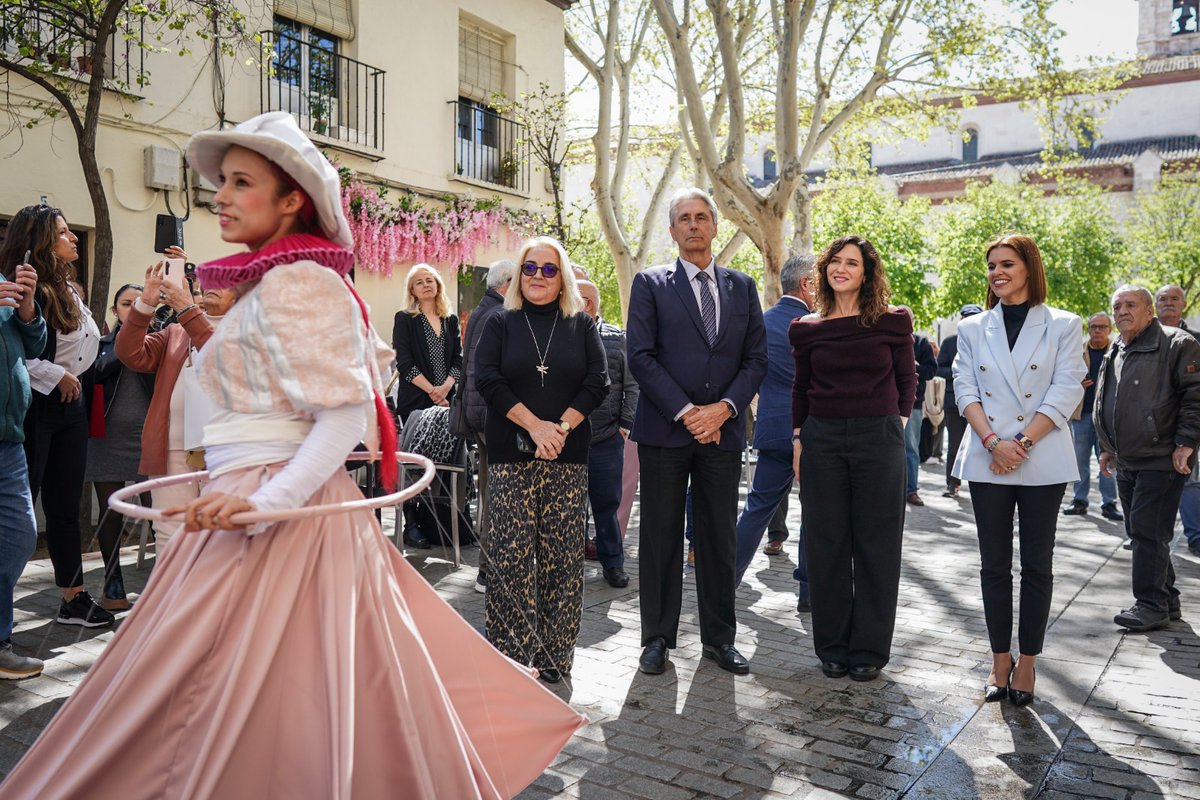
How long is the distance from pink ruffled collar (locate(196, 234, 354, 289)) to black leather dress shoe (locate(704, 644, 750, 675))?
3.42 metres

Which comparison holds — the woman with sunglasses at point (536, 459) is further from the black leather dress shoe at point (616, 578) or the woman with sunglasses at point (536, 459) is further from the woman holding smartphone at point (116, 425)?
the woman holding smartphone at point (116, 425)

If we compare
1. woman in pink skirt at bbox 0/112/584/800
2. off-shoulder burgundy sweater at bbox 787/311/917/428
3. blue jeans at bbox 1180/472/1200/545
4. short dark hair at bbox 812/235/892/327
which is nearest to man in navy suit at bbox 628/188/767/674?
off-shoulder burgundy sweater at bbox 787/311/917/428

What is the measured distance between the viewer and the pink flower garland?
14939mm

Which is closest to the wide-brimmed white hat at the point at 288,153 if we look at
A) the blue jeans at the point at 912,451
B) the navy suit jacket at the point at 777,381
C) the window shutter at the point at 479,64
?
the navy suit jacket at the point at 777,381

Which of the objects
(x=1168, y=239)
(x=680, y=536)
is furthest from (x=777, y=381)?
(x=1168, y=239)

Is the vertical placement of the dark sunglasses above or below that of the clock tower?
below

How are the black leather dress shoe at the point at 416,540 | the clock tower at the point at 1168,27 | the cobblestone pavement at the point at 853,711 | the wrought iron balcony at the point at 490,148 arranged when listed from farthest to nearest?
the clock tower at the point at 1168,27, the wrought iron balcony at the point at 490,148, the black leather dress shoe at the point at 416,540, the cobblestone pavement at the point at 853,711

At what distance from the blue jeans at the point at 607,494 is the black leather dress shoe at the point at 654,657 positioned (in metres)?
2.07

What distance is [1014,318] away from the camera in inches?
203

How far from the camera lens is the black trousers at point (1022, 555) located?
4887 mm

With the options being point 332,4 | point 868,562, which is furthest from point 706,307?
point 332,4

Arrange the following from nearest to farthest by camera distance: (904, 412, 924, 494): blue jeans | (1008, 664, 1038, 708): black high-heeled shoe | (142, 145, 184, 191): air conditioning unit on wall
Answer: (1008, 664, 1038, 708): black high-heeled shoe, (904, 412, 924, 494): blue jeans, (142, 145, 184, 191): air conditioning unit on wall

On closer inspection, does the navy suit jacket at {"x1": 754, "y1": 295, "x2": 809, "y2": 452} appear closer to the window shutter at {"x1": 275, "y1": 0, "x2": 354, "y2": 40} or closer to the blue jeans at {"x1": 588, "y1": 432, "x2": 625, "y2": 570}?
the blue jeans at {"x1": 588, "y1": 432, "x2": 625, "y2": 570}

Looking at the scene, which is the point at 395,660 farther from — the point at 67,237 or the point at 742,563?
the point at 742,563
